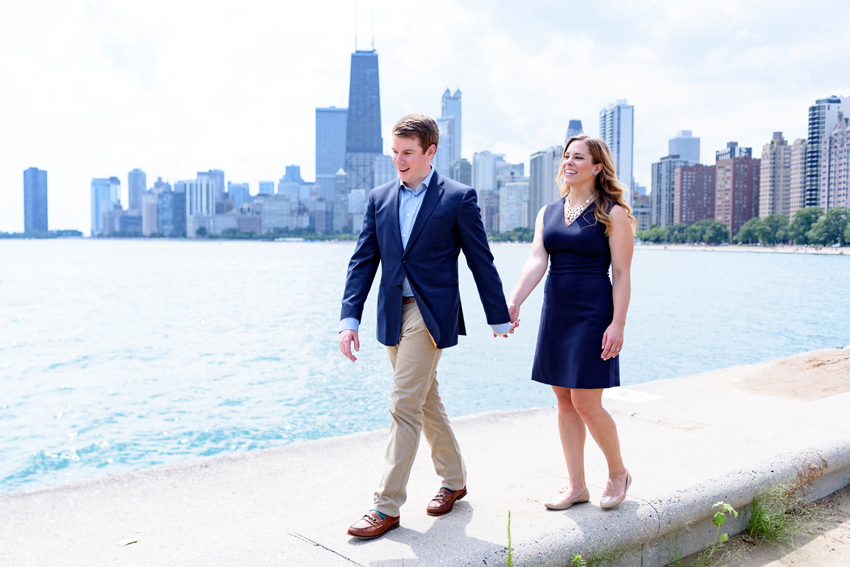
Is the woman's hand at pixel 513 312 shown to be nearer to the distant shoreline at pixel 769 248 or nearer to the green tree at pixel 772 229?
the distant shoreline at pixel 769 248

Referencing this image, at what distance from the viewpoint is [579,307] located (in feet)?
11.0

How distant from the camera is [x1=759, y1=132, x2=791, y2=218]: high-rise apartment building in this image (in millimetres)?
157875

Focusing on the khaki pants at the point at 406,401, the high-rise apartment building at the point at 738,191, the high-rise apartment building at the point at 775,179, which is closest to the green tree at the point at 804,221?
the high-rise apartment building at the point at 775,179

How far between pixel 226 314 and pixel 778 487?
31.4m

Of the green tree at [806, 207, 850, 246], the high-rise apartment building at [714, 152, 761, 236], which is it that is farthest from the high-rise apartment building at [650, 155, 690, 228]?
the green tree at [806, 207, 850, 246]

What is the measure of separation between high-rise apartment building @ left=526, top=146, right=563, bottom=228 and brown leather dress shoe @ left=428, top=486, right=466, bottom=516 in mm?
158265

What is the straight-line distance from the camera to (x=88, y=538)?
4.21 m

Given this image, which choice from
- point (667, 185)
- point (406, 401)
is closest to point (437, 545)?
point (406, 401)

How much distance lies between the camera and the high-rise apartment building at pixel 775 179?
15788cm

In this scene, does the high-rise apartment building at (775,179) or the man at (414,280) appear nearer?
the man at (414,280)

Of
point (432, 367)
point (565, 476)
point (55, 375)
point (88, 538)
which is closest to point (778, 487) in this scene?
point (565, 476)

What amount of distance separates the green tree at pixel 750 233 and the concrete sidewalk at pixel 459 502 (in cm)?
14402

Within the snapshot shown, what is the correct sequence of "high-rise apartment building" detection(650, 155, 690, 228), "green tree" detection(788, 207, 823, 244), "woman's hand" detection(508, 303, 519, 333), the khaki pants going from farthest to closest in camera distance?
"high-rise apartment building" detection(650, 155, 690, 228)
"green tree" detection(788, 207, 823, 244)
"woman's hand" detection(508, 303, 519, 333)
the khaki pants

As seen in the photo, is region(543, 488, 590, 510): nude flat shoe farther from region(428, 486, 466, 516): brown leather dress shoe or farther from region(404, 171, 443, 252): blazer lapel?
region(404, 171, 443, 252): blazer lapel
